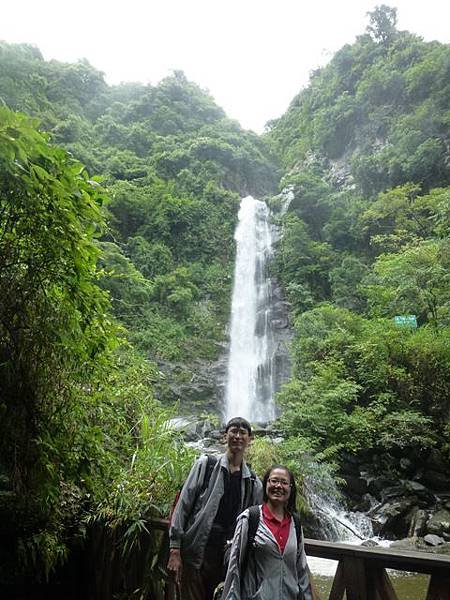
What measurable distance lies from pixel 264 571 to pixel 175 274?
18.7m

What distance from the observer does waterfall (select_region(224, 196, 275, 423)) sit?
16.6 m

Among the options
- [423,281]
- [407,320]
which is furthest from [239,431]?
[407,320]

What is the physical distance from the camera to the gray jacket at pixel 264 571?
1.67m

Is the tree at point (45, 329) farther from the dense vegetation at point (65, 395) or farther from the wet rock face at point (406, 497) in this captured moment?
the wet rock face at point (406, 497)

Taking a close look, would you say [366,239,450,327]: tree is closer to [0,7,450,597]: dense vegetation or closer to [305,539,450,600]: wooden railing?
[0,7,450,597]: dense vegetation

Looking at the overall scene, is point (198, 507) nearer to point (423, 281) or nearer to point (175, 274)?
point (423, 281)

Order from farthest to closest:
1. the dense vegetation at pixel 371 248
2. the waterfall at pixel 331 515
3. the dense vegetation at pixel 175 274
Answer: the dense vegetation at pixel 371 248 < the waterfall at pixel 331 515 < the dense vegetation at pixel 175 274

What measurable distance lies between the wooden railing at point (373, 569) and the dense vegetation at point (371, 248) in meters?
6.73

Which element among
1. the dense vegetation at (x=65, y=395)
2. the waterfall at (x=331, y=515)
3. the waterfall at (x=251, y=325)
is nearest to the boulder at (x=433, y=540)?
the waterfall at (x=331, y=515)

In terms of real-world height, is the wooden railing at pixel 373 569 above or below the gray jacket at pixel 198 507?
below

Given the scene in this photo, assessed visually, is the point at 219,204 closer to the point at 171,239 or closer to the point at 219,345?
the point at 171,239

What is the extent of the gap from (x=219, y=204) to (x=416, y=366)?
15999 mm

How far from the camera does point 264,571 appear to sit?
66.9 inches

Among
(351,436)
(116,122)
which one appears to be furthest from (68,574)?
(116,122)
